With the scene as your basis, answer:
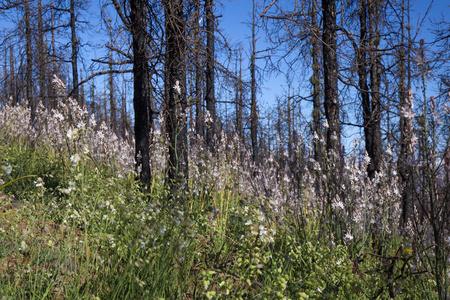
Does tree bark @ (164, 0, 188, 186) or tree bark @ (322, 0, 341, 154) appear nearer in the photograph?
tree bark @ (164, 0, 188, 186)

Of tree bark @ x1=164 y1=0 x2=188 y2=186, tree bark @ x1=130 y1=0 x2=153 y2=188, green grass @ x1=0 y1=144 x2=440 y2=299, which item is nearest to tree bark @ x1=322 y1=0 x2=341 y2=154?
green grass @ x1=0 y1=144 x2=440 y2=299

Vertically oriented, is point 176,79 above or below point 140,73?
below

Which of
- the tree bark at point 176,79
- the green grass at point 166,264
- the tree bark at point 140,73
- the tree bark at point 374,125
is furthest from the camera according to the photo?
the tree bark at point 374,125

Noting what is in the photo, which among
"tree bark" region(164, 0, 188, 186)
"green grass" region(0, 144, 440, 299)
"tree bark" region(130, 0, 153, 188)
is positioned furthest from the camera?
"tree bark" region(130, 0, 153, 188)

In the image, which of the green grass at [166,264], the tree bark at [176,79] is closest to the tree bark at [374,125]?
the green grass at [166,264]

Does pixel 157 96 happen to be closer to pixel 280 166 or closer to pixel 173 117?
pixel 173 117

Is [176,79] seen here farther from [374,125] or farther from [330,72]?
[374,125]

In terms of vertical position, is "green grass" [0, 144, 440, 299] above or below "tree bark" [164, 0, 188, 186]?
below

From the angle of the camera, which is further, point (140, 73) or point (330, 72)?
point (330, 72)

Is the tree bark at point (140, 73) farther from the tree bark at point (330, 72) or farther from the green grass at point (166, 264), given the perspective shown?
the tree bark at point (330, 72)

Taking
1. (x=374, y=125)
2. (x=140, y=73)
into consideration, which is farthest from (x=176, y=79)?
(x=374, y=125)

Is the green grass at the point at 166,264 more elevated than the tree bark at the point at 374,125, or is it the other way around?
the tree bark at the point at 374,125

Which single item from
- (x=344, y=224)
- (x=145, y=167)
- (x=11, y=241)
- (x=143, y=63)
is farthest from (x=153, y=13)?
(x=344, y=224)

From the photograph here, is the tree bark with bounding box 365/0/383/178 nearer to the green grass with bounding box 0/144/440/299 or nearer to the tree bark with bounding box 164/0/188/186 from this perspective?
the green grass with bounding box 0/144/440/299
